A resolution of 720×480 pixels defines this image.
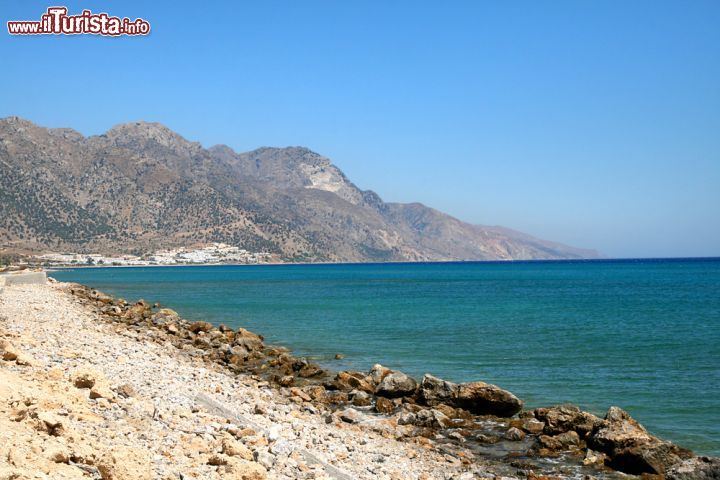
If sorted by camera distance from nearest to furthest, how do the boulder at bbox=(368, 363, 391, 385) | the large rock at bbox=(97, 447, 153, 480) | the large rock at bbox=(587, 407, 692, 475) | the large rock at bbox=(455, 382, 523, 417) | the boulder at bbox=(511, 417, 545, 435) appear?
the large rock at bbox=(97, 447, 153, 480) < the large rock at bbox=(587, 407, 692, 475) < the boulder at bbox=(511, 417, 545, 435) < the large rock at bbox=(455, 382, 523, 417) < the boulder at bbox=(368, 363, 391, 385)

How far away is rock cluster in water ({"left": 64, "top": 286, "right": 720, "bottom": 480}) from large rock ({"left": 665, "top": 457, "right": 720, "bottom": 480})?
0.07 ft

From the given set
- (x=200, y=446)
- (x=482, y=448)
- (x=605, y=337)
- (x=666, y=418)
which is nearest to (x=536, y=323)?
(x=605, y=337)

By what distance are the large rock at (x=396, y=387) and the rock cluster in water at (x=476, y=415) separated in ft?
0.12

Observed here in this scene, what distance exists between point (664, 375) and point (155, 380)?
21689 mm

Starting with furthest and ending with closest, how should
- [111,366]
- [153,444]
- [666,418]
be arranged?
[666,418], [111,366], [153,444]

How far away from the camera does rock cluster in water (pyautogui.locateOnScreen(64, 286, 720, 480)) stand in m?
15.1

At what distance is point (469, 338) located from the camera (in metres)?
40.0

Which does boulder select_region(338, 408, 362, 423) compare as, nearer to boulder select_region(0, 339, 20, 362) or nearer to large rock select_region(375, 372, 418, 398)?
large rock select_region(375, 372, 418, 398)

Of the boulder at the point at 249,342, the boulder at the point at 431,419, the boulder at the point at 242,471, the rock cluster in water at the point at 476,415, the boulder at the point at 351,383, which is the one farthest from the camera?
the boulder at the point at 249,342

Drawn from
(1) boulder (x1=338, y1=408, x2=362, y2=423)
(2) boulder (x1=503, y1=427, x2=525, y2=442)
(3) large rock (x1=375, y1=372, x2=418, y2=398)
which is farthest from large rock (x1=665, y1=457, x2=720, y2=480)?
(3) large rock (x1=375, y1=372, x2=418, y2=398)

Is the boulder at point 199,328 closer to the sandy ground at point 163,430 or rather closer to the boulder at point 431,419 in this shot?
the sandy ground at point 163,430

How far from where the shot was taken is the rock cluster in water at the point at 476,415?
15.1m

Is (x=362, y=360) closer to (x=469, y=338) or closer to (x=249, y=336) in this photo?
(x=249, y=336)

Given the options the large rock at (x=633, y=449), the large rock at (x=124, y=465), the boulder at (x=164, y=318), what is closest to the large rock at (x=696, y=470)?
the large rock at (x=633, y=449)
